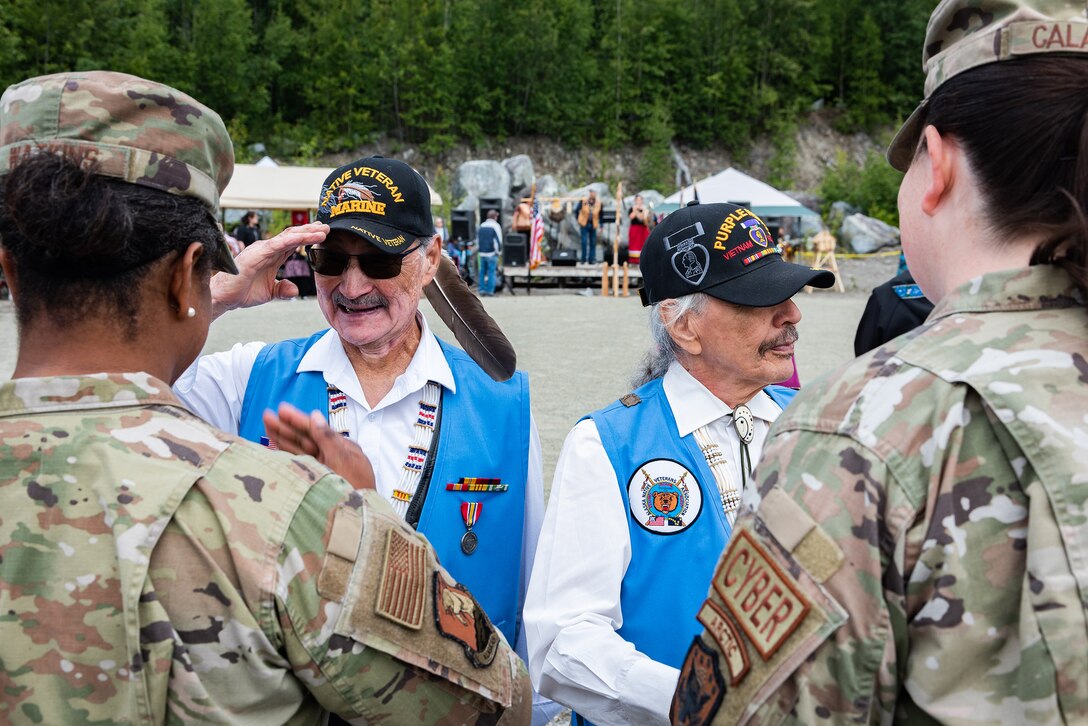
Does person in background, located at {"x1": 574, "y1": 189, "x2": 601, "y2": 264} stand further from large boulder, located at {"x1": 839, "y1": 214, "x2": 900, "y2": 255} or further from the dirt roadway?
large boulder, located at {"x1": 839, "y1": 214, "x2": 900, "y2": 255}

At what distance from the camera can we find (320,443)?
151 centimetres

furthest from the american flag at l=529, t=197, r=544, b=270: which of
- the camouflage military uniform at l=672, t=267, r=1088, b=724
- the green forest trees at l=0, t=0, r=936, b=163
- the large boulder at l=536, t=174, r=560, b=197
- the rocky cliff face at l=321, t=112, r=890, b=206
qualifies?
the green forest trees at l=0, t=0, r=936, b=163

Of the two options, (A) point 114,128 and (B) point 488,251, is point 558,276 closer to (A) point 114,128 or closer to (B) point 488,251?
(B) point 488,251

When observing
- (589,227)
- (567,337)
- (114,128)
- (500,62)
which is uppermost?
(500,62)

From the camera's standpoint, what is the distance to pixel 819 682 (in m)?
1.14

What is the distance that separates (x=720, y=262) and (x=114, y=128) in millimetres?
1584

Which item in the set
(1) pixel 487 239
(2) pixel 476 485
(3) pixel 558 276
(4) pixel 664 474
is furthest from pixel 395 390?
(3) pixel 558 276

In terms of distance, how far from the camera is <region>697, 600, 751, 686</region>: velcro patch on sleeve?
1201 mm

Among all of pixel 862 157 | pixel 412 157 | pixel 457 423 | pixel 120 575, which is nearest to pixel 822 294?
pixel 457 423

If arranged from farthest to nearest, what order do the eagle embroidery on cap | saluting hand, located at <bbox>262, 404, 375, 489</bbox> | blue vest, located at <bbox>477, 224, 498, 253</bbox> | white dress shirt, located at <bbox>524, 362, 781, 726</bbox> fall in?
blue vest, located at <bbox>477, 224, 498, 253</bbox> → the eagle embroidery on cap → white dress shirt, located at <bbox>524, 362, 781, 726</bbox> → saluting hand, located at <bbox>262, 404, 375, 489</bbox>

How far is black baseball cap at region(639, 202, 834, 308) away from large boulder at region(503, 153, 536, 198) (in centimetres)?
3722

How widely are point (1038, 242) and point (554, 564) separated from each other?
4.37 ft

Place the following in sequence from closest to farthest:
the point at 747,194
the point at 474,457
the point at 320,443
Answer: the point at 320,443
the point at 474,457
the point at 747,194

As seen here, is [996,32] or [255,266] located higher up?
[996,32]
